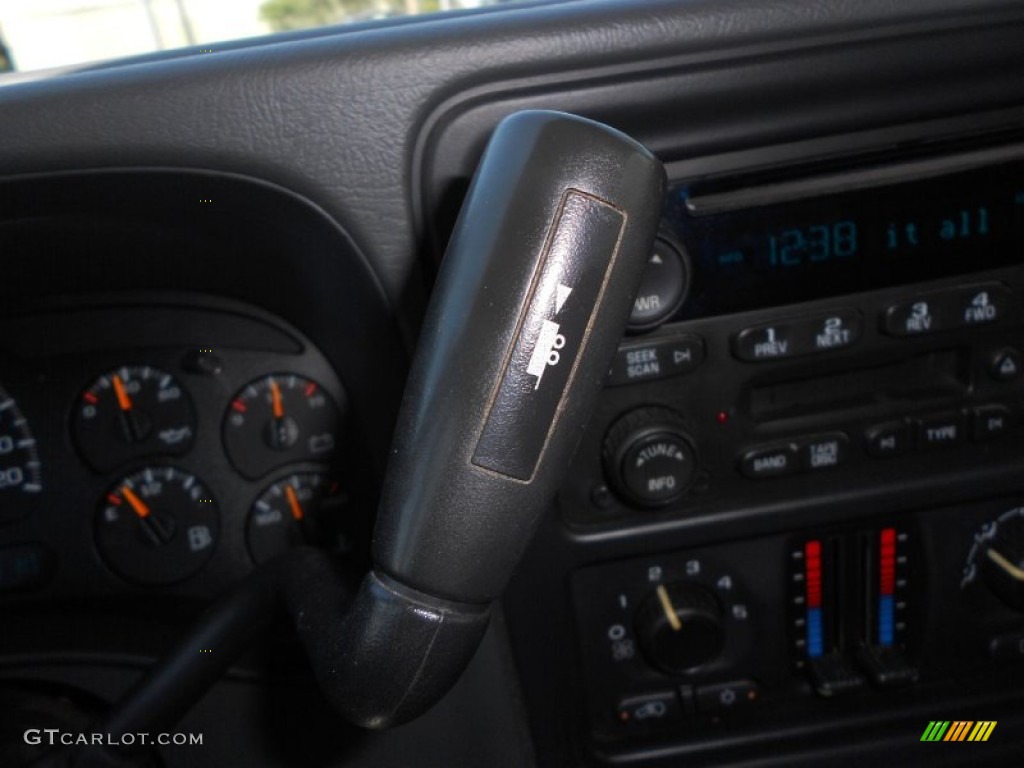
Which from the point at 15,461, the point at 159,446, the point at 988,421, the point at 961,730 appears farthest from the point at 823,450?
the point at 15,461

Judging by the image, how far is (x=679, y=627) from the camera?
0.85m

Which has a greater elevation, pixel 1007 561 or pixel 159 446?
pixel 159 446

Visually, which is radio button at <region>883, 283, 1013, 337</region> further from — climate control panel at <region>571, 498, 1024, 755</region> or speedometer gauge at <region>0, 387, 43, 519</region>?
speedometer gauge at <region>0, 387, 43, 519</region>

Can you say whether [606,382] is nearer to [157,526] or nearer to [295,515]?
[295,515]

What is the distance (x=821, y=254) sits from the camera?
2.63ft

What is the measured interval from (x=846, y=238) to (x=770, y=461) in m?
0.21

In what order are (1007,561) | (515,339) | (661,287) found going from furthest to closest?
(1007,561) < (661,287) < (515,339)

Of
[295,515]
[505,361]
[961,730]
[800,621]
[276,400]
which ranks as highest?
[505,361]

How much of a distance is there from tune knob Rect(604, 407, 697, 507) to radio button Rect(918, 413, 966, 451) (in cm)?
22

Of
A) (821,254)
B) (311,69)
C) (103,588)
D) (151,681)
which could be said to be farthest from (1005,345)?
(103,588)

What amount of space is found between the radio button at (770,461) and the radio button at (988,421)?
174 millimetres

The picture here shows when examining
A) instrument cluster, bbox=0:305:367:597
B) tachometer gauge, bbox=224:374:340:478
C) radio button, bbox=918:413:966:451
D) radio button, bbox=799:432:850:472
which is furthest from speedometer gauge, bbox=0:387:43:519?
radio button, bbox=918:413:966:451

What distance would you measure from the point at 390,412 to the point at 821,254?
401mm

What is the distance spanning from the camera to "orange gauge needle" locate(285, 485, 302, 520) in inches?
37.1
